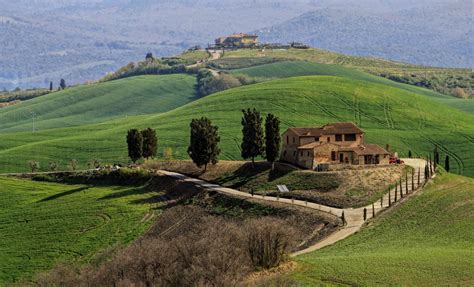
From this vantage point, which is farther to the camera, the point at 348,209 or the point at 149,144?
the point at 149,144

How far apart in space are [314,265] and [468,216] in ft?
80.7

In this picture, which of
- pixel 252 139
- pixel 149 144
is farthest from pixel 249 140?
pixel 149 144

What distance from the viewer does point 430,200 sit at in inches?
3543

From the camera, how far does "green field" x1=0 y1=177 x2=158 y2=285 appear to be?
300 ft

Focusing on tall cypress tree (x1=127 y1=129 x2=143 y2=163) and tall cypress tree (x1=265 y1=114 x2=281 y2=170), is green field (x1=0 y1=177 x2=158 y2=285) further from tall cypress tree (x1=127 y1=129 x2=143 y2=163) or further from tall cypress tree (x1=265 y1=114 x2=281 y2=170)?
tall cypress tree (x1=265 y1=114 x2=281 y2=170)

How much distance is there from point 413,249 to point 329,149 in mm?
39175

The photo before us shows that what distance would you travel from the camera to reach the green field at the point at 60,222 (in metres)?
91.4

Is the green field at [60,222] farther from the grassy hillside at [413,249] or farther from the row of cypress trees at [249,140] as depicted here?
the grassy hillside at [413,249]

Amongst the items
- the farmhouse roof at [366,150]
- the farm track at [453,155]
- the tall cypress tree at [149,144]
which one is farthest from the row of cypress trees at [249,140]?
the farm track at [453,155]

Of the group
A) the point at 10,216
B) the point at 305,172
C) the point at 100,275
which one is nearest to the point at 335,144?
the point at 305,172

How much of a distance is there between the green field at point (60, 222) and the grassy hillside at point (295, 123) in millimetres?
21716

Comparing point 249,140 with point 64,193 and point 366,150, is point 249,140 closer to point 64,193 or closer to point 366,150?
point 366,150

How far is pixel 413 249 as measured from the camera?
70.3 metres

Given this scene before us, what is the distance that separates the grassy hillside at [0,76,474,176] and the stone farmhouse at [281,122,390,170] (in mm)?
21739
